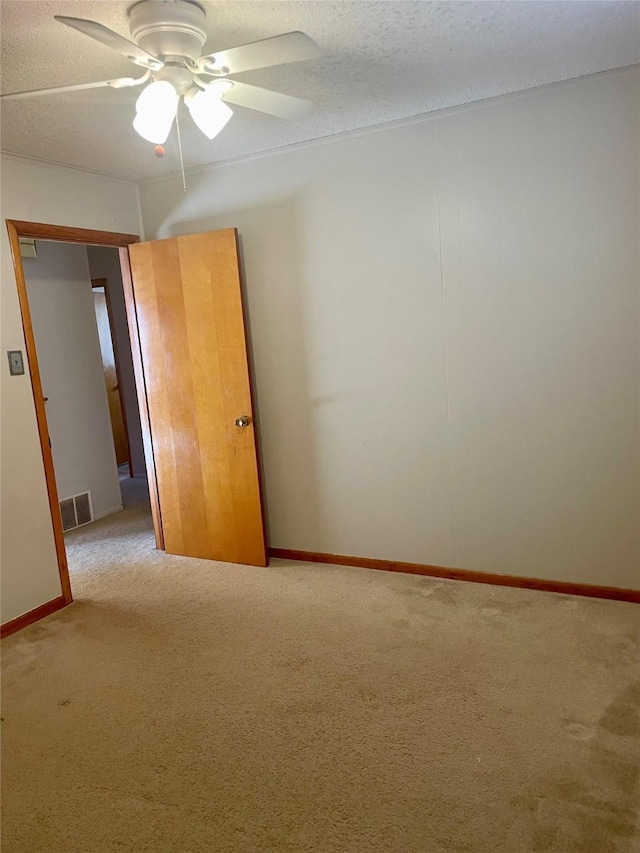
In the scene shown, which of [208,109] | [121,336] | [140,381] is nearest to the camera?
[208,109]

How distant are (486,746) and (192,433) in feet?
7.97

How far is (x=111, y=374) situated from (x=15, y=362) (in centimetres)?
340

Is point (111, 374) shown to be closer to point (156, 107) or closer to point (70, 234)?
point (70, 234)

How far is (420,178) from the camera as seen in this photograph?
9.92ft

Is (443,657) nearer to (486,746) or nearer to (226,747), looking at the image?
(486,746)

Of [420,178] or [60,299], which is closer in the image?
[420,178]

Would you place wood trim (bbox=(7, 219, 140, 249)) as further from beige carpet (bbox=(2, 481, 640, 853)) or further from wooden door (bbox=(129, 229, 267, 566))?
beige carpet (bbox=(2, 481, 640, 853))

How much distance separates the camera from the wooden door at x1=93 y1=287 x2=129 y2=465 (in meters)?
6.19

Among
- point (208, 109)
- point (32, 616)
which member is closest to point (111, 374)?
point (32, 616)

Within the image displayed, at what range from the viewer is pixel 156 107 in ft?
5.85

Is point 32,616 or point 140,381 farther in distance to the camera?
point 140,381

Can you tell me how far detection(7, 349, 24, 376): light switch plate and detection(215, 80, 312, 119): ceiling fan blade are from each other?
1762mm

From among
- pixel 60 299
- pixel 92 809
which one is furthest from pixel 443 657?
pixel 60 299

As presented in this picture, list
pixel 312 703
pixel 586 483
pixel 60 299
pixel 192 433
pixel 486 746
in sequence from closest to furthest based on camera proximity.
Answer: pixel 486 746 → pixel 312 703 → pixel 586 483 → pixel 192 433 → pixel 60 299
